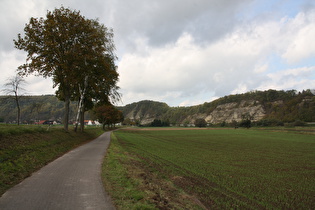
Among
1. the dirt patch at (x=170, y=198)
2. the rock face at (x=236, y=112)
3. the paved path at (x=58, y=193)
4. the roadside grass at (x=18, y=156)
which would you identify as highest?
the rock face at (x=236, y=112)

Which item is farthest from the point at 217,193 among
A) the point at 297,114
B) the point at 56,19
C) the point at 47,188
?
the point at 297,114

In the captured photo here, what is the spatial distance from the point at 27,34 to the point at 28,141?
1169 cm

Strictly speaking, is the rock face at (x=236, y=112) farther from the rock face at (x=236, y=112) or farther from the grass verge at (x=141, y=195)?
the grass verge at (x=141, y=195)

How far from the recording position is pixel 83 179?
7.31m

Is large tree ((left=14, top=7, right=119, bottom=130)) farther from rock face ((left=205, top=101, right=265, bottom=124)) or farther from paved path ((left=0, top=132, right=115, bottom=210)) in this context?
rock face ((left=205, top=101, right=265, bottom=124))

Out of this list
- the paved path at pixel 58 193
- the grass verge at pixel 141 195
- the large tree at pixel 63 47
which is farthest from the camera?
the large tree at pixel 63 47

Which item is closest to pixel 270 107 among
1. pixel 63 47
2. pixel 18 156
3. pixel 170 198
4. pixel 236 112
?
pixel 236 112

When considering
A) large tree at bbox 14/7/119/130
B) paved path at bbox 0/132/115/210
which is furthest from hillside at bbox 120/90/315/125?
paved path at bbox 0/132/115/210

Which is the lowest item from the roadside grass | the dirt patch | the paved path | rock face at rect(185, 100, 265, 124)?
the dirt patch

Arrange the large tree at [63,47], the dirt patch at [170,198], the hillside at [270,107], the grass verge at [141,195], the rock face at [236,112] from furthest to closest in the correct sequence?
the rock face at [236,112] → the hillside at [270,107] → the large tree at [63,47] → the dirt patch at [170,198] → the grass verge at [141,195]

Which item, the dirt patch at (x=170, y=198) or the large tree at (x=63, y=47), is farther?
the large tree at (x=63, y=47)

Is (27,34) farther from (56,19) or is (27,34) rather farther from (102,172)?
(102,172)

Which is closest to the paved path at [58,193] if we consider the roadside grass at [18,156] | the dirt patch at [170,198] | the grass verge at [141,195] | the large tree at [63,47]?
the grass verge at [141,195]

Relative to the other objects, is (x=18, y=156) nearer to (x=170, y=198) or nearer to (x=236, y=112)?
(x=170, y=198)
